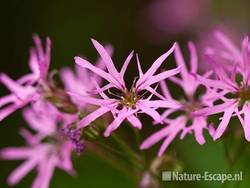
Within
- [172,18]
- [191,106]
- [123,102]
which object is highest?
[172,18]

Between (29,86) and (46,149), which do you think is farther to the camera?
(46,149)

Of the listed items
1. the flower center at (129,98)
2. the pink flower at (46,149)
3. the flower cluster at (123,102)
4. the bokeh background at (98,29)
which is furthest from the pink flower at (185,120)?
the bokeh background at (98,29)

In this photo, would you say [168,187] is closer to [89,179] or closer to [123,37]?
[89,179]

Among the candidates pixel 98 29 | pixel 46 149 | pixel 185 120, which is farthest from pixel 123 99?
pixel 98 29

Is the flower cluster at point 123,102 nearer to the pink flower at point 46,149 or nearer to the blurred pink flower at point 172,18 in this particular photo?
the pink flower at point 46,149

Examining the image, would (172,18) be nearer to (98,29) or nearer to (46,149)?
(98,29)

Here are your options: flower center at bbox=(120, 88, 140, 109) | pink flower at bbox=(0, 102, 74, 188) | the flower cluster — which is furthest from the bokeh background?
flower center at bbox=(120, 88, 140, 109)

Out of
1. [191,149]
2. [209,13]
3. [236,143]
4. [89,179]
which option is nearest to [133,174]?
[236,143]
